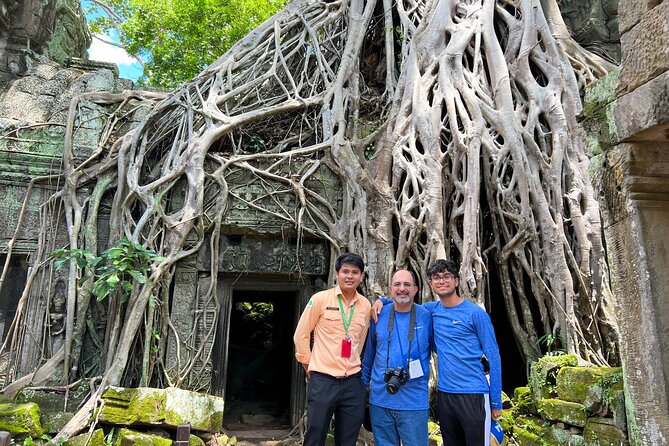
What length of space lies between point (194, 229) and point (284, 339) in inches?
104

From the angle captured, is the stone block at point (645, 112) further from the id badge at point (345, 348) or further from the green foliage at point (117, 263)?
the green foliage at point (117, 263)

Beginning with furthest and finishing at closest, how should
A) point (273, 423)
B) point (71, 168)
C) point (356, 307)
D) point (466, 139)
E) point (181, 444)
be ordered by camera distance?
1. point (273, 423)
2. point (71, 168)
3. point (466, 139)
4. point (181, 444)
5. point (356, 307)

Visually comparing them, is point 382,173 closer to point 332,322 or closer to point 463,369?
point 332,322

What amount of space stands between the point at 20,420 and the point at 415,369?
273 cm

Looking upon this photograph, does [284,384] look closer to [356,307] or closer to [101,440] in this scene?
[101,440]

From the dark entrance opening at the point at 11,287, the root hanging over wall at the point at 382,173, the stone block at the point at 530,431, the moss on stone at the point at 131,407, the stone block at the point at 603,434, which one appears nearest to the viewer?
the stone block at the point at 603,434

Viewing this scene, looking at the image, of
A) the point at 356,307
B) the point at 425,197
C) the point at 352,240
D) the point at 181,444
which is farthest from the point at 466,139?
the point at 181,444

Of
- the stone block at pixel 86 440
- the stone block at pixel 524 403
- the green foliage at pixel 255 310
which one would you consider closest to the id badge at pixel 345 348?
the stone block at pixel 524 403

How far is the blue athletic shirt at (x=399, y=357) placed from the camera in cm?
200

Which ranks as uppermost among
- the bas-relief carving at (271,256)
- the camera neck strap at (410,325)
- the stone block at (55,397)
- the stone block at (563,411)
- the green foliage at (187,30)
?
Result: the green foliage at (187,30)

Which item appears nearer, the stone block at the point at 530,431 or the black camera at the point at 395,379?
the black camera at the point at 395,379

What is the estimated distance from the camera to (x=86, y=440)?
9.91 feet

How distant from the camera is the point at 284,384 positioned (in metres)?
6.09

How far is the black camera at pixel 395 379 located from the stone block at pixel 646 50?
4.35 feet
